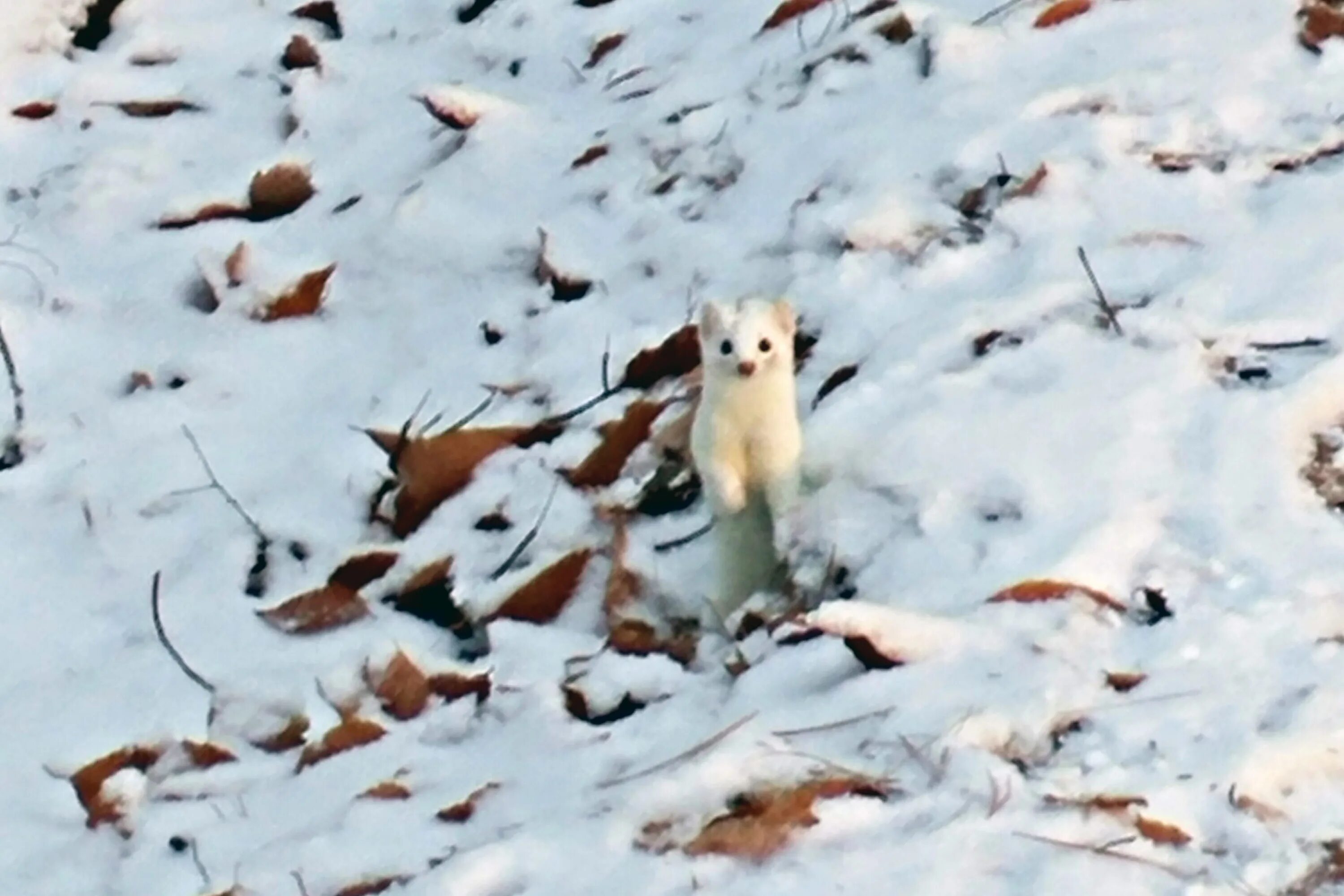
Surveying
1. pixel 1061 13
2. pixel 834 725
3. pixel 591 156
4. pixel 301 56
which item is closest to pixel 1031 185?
pixel 1061 13

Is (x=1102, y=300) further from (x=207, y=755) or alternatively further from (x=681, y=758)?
(x=207, y=755)

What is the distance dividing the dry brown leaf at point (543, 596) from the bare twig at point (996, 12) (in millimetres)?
1557

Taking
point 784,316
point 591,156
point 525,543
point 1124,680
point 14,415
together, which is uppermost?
point 784,316

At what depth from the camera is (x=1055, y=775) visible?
231 centimetres

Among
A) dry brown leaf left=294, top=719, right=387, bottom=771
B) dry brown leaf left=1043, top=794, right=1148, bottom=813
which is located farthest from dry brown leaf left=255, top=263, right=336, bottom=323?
dry brown leaf left=1043, top=794, right=1148, bottom=813

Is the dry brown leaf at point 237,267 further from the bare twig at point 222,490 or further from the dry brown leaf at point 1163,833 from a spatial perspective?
the dry brown leaf at point 1163,833

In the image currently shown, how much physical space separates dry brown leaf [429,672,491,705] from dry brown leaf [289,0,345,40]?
2274mm

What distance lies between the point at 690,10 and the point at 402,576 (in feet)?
5.73

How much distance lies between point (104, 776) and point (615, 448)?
3.09ft

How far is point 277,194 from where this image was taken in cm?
411

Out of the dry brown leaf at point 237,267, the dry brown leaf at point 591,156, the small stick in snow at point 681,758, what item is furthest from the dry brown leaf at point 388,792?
the dry brown leaf at point 591,156

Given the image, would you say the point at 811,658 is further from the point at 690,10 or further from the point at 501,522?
the point at 690,10

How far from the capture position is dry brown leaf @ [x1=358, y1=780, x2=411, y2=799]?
8.41 ft

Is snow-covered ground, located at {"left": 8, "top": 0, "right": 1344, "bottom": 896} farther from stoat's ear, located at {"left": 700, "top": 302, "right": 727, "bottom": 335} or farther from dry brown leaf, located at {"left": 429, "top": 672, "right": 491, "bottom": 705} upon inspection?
stoat's ear, located at {"left": 700, "top": 302, "right": 727, "bottom": 335}
